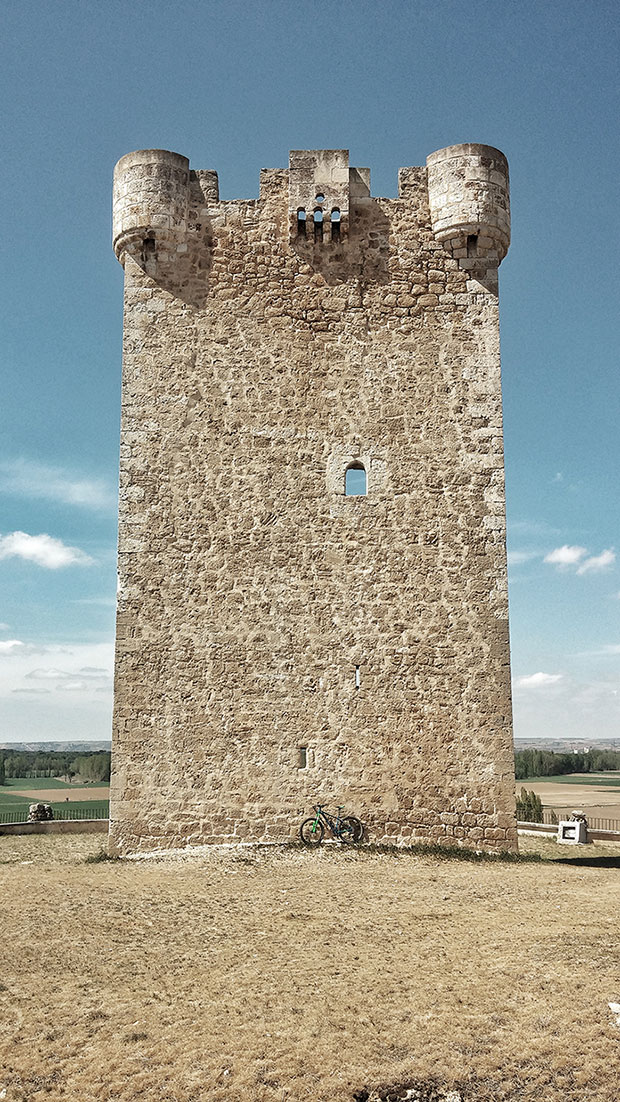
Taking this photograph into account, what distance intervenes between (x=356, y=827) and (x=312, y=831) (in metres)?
0.59

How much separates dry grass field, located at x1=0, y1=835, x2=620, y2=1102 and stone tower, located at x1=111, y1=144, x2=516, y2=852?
185 centimetres

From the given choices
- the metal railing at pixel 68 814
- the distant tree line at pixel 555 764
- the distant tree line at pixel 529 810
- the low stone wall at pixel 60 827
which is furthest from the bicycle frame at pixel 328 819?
the distant tree line at pixel 555 764

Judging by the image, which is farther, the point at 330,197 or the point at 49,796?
the point at 49,796

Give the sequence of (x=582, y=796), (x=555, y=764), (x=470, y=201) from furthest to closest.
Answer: (x=555, y=764)
(x=582, y=796)
(x=470, y=201)

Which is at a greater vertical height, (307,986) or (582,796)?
(307,986)

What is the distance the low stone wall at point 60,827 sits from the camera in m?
14.7

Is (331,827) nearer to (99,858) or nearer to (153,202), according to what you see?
(99,858)

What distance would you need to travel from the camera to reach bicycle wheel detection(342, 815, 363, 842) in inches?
432

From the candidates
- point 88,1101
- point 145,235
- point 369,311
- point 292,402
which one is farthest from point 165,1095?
point 145,235

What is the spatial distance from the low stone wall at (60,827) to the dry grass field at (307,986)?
5661 mm

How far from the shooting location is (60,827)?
49.9 ft

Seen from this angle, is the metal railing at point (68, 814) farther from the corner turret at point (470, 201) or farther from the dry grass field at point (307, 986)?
the corner turret at point (470, 201)

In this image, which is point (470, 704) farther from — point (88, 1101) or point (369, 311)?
point (88, 1101)

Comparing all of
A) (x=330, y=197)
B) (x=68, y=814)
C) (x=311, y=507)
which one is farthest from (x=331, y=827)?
(x=330, y=197)
